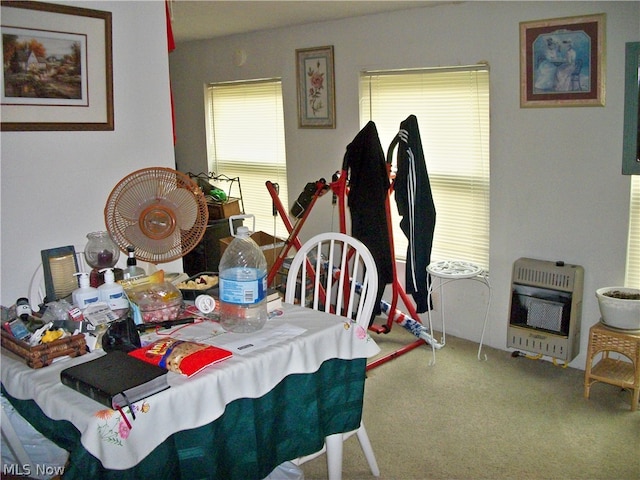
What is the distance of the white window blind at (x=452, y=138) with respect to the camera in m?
3.89

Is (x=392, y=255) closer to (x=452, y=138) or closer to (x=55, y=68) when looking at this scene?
(x=452, y=138)

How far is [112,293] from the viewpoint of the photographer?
2.00 meters

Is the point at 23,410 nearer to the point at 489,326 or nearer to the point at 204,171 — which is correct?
the point at 489,326

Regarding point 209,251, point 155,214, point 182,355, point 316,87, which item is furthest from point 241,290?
point 209,251

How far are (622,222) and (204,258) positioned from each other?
309 cm

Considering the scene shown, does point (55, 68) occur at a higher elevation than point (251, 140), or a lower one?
higher

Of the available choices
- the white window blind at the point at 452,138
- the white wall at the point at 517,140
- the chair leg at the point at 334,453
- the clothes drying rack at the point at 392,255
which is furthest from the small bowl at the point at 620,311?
the chair leg at the point at 334,453

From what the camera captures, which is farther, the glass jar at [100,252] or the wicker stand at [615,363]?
the wicker stand at [615,363]

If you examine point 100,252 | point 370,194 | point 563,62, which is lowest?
point 100,252

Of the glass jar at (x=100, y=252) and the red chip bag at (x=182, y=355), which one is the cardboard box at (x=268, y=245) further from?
the red chip bag at (x=182, y=355)

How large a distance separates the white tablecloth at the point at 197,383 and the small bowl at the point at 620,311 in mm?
1626

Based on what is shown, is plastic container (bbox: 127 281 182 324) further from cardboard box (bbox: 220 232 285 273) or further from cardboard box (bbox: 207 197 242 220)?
cardboard box (bbox: 207 197 242 220)

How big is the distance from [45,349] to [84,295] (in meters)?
0.26

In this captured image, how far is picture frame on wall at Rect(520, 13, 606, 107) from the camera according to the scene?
3.27 m
